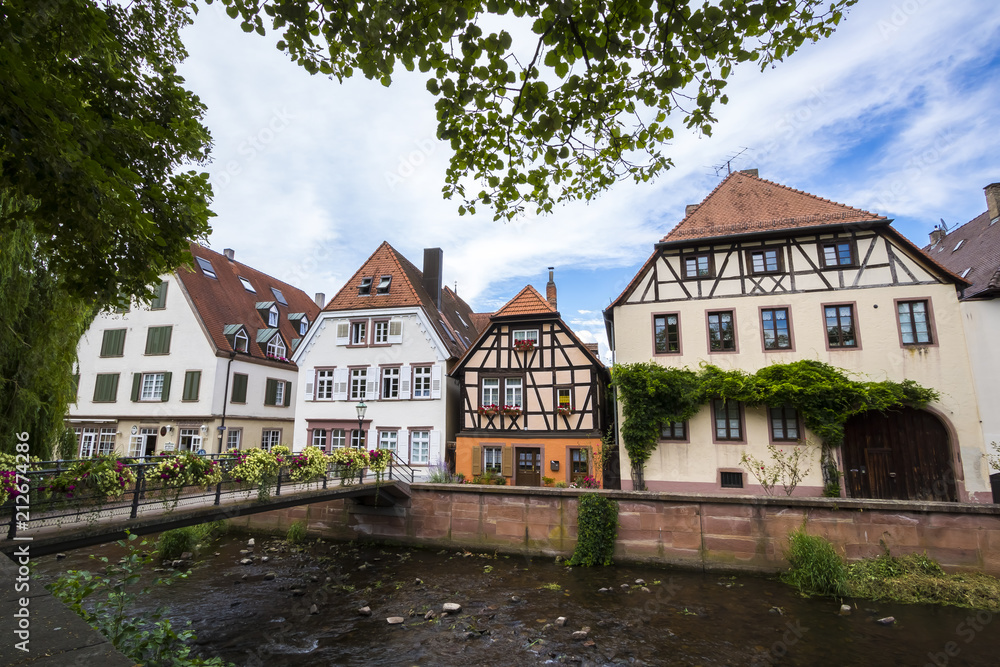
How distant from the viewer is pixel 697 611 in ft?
36.7

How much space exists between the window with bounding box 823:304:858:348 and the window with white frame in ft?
87.5

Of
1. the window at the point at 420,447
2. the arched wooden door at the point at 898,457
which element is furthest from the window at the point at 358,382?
the arched wooden door at the point at 898,457

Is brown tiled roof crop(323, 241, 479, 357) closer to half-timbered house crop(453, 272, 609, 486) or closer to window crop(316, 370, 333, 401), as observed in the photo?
half-timbered house crop(453, 272, 609, 486)

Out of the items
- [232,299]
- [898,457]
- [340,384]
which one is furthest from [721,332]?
[232,299]

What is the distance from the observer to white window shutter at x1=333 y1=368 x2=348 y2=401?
75.3 ft

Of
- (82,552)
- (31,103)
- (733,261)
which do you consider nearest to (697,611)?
(733,261)

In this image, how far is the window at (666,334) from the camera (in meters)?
18.2

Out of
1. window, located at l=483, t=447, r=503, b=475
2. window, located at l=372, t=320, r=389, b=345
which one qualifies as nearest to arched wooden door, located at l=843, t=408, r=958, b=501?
window, located at l=483, t=447, r=503, b=475

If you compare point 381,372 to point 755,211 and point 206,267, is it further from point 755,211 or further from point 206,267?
point 755,211

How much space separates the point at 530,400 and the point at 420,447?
5.00 metres

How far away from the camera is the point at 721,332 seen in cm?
1783

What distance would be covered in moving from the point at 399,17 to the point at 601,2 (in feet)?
4.74

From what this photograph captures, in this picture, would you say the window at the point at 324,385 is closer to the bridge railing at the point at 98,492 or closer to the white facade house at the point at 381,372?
the white facade house at the point at 381,372

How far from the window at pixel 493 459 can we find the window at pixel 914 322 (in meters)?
13.9
